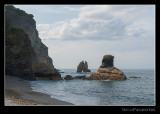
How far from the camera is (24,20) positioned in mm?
54969

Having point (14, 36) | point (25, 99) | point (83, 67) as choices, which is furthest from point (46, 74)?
point (83, 67)

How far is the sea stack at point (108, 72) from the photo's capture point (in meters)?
59.0

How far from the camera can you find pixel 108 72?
197 ft

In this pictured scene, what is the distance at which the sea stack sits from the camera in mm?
59000

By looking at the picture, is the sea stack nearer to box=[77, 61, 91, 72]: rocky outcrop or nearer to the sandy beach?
the sandy beach

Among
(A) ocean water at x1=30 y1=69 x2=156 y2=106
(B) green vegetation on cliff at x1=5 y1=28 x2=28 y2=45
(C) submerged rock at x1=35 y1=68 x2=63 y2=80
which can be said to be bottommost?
(A) ocean water at x1=30 y1=69 x2=156 y2=106

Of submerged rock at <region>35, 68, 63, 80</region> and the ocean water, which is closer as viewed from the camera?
the ocean water

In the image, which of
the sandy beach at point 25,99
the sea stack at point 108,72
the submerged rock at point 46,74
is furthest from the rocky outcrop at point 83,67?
the sandy beach at point 25,99

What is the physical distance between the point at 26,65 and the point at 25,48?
14.5 ft

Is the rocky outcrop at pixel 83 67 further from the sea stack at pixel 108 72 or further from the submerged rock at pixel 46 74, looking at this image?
the submerged rock at pixel 46 74

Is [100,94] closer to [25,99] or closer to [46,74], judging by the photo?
[25,99]

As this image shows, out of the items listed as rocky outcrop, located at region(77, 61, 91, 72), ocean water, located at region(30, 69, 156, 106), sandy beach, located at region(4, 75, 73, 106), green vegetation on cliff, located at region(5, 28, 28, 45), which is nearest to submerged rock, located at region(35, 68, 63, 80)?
green vegetation on cliff, located at region(5, 28, 28, 45)

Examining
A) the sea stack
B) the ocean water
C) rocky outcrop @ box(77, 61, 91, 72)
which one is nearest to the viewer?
the ocean water
